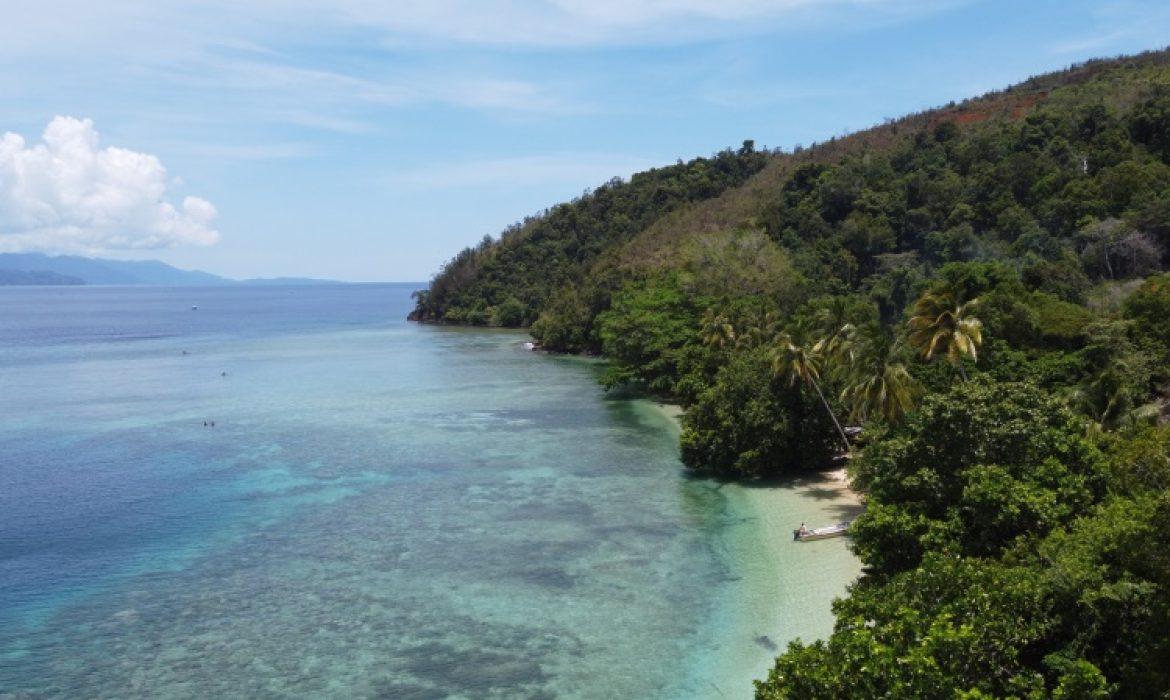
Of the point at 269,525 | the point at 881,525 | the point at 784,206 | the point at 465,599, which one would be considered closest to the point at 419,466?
the point at 269,525

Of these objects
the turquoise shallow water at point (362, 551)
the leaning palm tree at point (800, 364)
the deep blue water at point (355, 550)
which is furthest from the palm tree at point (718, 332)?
the leaning palm tree at point (800, 364)

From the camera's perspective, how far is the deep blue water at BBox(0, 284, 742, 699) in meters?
21.4

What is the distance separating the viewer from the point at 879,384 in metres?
31.6

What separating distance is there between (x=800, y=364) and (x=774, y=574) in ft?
41.1

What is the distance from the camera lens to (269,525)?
33.4m

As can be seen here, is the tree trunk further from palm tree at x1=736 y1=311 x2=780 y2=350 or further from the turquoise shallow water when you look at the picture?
palm tree at x1=736 y1=311 x2=780 y2=350

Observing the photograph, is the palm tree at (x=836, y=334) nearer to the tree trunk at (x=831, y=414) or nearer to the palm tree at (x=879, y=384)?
the tree trunk at (x=831, y=414)

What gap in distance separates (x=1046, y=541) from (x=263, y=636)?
19716mm

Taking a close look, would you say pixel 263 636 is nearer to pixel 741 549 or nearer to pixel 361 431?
pixel 741 549

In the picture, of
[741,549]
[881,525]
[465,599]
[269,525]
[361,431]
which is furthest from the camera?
[361,431]

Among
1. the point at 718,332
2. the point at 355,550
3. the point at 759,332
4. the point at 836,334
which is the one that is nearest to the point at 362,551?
the point at 355,550

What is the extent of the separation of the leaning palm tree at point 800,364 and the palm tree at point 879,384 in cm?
296

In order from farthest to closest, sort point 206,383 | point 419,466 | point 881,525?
point 206,383, point 419,466, point 881,525

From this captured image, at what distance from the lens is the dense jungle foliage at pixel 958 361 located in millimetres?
14891
